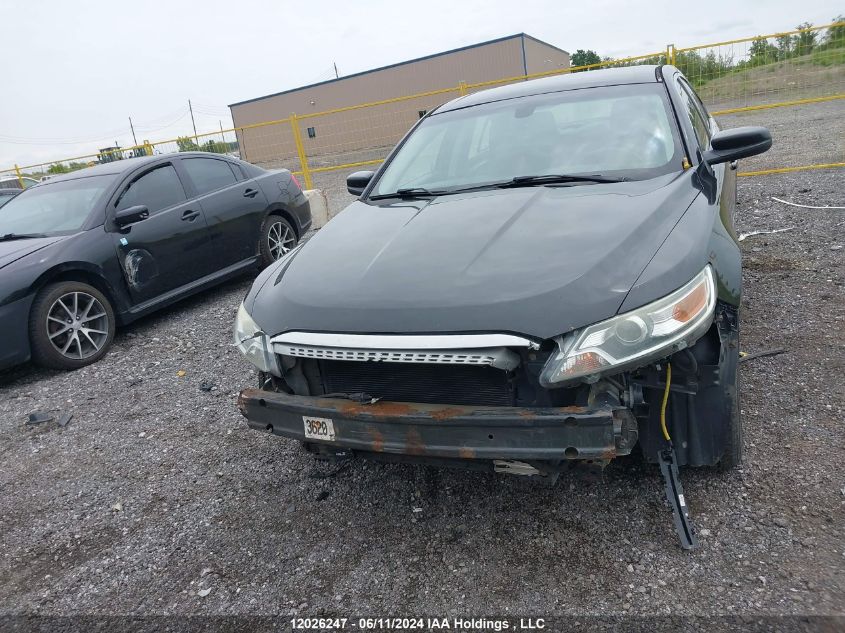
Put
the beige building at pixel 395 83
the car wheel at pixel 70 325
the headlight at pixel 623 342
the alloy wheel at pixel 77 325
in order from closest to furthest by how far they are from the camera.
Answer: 1. the headlight at pixel 623 342
2. the car wheel at pixel 70 325
3. the alloy wheel at pixel 77 325
4. the beige building at pixel 395 83

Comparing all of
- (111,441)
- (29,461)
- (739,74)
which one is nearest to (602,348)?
(111,441)

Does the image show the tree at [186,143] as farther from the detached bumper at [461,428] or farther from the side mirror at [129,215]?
the detached bumper at [461,428]

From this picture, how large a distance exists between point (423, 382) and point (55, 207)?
4.90m

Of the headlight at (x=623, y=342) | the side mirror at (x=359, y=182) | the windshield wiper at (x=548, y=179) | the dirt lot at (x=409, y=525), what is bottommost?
the dirt lot at (x=409, y=525)

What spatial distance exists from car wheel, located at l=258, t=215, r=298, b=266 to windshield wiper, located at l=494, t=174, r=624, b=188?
13.7 ft

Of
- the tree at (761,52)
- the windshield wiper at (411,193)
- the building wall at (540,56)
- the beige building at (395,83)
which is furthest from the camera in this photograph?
the building wall at (540,56)

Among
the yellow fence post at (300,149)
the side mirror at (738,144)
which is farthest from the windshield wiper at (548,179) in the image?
the yellow fence post at (300,149)

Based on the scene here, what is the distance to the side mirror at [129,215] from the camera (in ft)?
17.7

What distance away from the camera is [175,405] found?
13.8ft

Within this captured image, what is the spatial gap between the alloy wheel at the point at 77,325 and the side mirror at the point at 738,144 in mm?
4691

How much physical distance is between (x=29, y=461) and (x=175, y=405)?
0.87 metres

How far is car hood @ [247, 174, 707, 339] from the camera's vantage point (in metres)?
2.12

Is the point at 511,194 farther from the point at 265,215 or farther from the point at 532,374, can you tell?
the point at 265,215

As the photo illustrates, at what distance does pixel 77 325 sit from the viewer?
16.7ft
